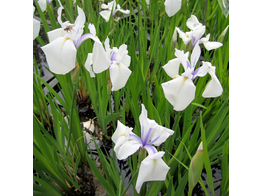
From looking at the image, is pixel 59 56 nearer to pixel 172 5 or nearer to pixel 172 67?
pixel 172 67

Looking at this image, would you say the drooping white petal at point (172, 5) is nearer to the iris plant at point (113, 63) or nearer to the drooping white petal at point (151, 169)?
the iris plant at point (113, 63)

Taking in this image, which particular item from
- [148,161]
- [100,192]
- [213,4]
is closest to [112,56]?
[148,161]

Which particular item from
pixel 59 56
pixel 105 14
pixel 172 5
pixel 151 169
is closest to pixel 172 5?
pixel 172 5

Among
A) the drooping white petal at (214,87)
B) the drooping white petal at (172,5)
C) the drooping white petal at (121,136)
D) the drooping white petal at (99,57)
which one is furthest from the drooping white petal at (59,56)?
the drooping white petal at (172,5)

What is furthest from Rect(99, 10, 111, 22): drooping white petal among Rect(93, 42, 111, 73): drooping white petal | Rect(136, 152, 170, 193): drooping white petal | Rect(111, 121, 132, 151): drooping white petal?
Rect(136, 152, 170, 193): drooping white petal

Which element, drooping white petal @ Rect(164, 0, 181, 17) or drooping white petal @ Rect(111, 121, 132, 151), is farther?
drooping white petal @ Rect(164, 0, 181, 17)

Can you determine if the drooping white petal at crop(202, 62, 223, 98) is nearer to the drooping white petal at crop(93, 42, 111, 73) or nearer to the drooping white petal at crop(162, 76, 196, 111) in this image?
the drooping white petal at crop(162, 76, 196, 111)

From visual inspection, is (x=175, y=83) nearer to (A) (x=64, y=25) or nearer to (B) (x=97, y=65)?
(B) (x=97, y=65)
